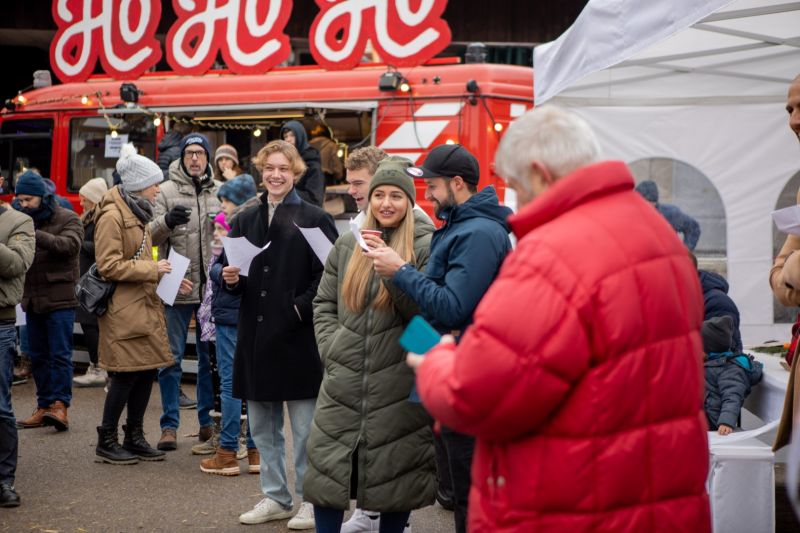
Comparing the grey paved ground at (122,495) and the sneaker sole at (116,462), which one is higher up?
the sneaker sole at (116,462)

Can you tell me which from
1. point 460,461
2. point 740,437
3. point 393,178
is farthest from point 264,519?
point 740,437

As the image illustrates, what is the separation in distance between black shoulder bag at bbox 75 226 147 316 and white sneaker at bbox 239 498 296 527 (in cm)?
195

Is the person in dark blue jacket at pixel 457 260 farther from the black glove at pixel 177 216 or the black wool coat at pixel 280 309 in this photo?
the black glove at pixel 177 216

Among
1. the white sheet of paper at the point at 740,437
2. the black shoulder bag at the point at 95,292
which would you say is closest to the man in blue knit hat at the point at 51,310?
the black shoulder bag at the point at 95,292

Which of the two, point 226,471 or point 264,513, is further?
point 226,471

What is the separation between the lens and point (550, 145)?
8.09ft

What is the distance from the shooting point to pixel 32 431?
774 centimetres

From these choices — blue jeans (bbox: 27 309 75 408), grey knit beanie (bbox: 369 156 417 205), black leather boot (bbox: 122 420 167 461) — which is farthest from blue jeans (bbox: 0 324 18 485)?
grey knit beanie (bbox: 369 156 417 205)

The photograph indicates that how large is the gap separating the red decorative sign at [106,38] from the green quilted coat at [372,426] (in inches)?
301

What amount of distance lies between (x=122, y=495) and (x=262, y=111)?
5.21 meters

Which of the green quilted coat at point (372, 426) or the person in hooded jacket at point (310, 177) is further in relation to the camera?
the person in hooded jacket at point (310, 177)

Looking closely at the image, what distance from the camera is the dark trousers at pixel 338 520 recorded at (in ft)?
14.3

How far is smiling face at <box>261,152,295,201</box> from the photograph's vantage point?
17.8ft

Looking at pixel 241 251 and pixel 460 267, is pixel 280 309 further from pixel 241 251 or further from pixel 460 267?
pixel 460 267
